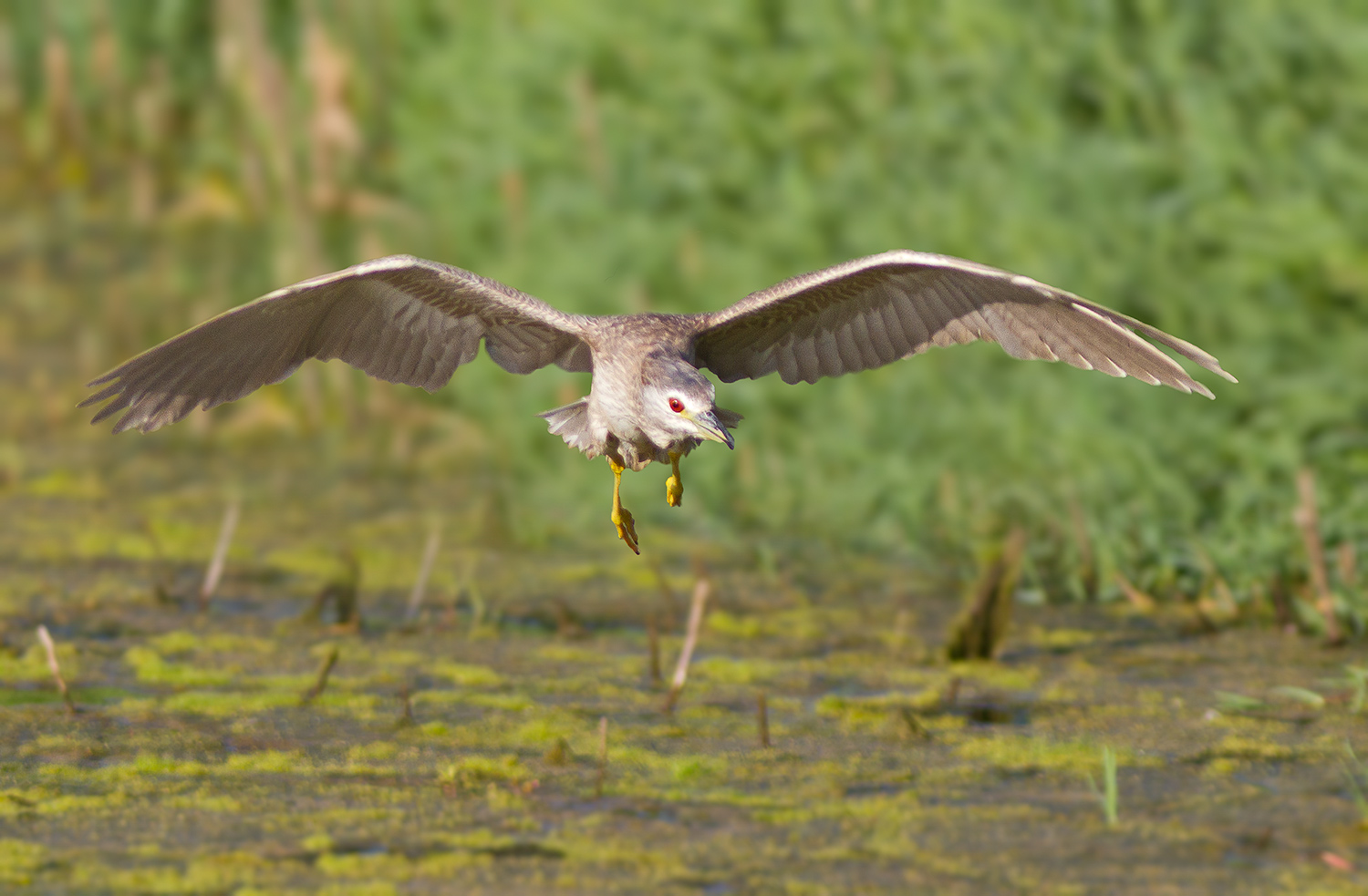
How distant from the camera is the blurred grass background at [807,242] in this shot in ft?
23.4

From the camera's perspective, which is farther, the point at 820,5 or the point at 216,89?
the point at 216,89

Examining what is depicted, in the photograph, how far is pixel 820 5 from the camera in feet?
28.6

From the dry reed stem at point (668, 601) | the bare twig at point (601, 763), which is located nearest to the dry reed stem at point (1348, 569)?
the dry reed stem at point (668, 601)

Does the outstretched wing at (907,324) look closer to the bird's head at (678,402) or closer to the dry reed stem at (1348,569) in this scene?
the bird's head at (678,402)

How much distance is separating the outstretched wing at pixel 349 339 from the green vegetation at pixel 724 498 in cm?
96

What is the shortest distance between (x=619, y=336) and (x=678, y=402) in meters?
0.41

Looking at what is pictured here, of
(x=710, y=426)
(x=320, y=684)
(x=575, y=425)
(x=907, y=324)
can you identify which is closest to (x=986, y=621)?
(x=907, y=324)

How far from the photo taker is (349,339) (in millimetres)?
5250

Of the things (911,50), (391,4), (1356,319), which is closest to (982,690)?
(1356,319)

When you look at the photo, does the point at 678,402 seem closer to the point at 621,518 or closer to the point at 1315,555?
the point at 621,518

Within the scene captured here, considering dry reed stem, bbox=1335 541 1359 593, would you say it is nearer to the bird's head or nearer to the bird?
the bird

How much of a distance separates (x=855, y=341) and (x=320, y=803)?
1928mm

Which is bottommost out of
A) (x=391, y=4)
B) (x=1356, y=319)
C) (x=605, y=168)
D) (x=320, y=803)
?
(x=320, y=803)

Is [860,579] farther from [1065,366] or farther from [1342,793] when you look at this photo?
[1342,793]
